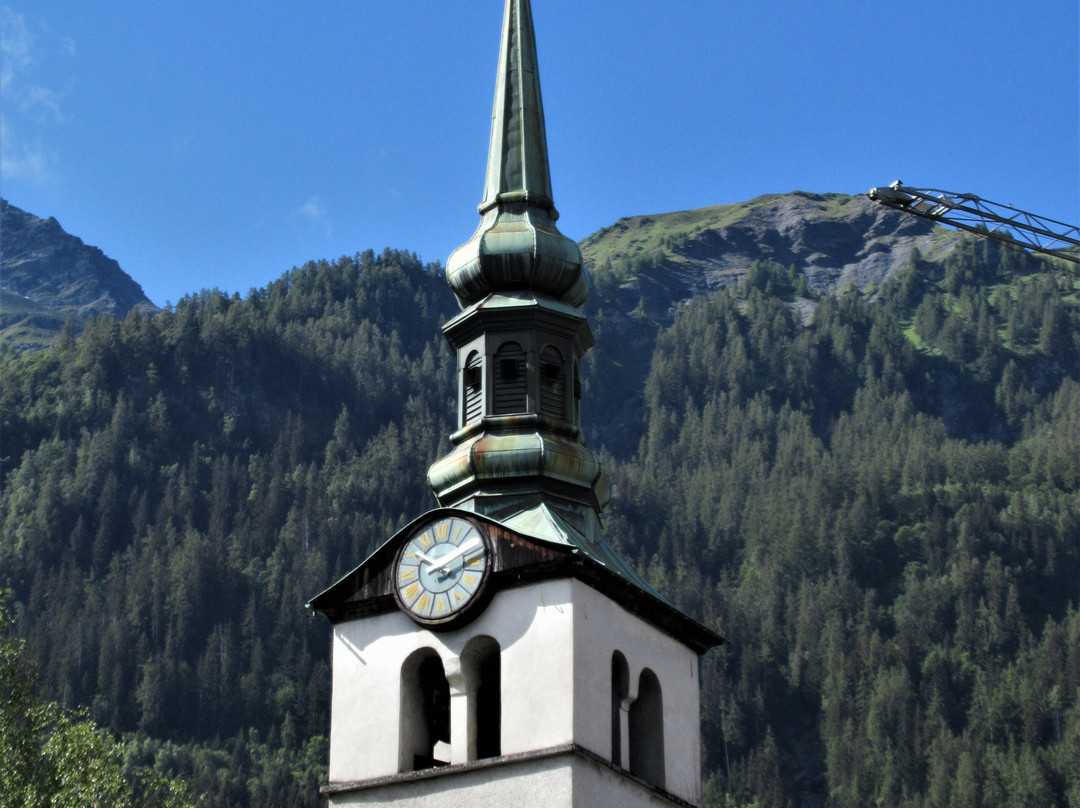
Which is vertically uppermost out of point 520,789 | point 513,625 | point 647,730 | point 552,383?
point 552,383

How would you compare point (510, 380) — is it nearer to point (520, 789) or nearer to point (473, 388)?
point (473, 388)

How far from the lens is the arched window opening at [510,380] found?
141 feet

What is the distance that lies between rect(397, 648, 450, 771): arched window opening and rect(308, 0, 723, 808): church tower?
0.04 metres

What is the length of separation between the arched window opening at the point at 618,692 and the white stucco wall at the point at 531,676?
0.15 meters

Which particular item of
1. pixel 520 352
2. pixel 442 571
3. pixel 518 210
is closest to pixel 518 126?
pixel 518 210

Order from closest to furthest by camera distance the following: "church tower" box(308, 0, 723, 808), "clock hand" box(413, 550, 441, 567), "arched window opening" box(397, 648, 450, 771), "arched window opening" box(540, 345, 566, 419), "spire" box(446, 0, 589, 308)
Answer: "church tower" box(308, 0, 723, 808) → "arched window opening" box(397, 648, 450, 771) → "clock hand" box(413, 550, 441, 567) → "arched window opening" box(540, 345, 566, 419) → "spire" box(446, 0, 589, 308)

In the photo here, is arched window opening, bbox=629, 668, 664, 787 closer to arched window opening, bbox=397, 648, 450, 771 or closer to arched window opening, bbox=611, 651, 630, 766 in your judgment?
arched window opening, bbox=611, 651, 630, 766

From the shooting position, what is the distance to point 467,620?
39.8 metres

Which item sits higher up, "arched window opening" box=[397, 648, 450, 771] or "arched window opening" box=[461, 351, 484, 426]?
"arched window opening" box=[461, 351, 484, 426]

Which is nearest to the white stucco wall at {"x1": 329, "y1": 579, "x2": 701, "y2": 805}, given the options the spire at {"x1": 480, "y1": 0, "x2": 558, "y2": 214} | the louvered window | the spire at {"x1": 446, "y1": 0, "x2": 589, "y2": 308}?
the louvered window

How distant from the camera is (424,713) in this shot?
132 ft

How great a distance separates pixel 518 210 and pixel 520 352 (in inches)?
144

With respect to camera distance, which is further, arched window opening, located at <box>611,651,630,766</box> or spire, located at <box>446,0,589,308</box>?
spire, located at <box>446,0,589,308</box>

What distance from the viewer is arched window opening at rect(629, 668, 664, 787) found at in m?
40.7
